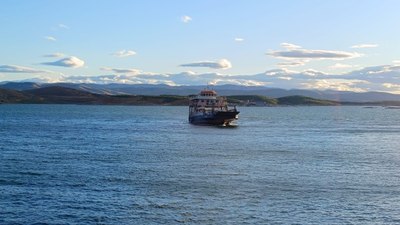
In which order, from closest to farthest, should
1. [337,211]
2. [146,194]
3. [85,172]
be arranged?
[337,211]
[146,194]
[85,172]

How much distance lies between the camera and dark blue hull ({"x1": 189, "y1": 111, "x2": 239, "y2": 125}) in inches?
5650

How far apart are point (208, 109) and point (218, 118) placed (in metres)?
18.6

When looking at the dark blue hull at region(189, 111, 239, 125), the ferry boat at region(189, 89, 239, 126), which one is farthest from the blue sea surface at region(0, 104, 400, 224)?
the ferry boat at region(189, 89, 239, 126)

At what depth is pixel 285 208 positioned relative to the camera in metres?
41.0

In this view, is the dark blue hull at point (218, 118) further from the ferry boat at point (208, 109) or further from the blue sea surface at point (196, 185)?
the blue sea surface at point (196, 185)

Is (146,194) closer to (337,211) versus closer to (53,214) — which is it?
(53,214)

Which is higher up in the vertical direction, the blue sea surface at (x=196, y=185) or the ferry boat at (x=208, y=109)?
the ferry boat at (x=208, y=109)

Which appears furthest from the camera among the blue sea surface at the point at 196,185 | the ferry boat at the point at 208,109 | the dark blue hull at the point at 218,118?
the ferry boat at the point at 208,109

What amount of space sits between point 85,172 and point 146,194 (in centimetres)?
1229

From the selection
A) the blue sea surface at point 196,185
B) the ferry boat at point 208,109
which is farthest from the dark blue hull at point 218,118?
the blue sea surface at point 196,185

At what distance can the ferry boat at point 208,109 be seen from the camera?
146 metres

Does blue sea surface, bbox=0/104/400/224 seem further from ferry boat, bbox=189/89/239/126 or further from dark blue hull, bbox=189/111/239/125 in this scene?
ferry boat, bbox=189/89/239/126

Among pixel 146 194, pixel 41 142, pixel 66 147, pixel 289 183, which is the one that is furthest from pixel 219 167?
pixel 41 142

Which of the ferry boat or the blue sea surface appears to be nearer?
the blue sea surface
